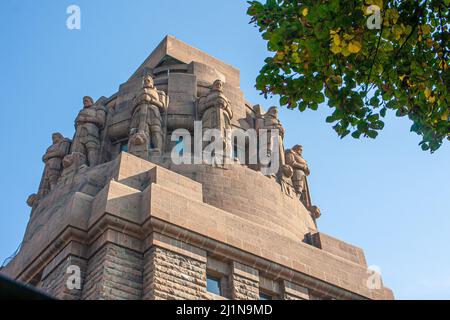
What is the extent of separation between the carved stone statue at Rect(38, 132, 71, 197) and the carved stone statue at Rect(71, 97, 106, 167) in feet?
2.08

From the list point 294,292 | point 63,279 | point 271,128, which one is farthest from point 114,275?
point 271,128

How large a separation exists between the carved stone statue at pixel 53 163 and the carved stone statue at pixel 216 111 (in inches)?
194

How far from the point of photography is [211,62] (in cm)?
2988

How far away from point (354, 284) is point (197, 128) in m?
7.28

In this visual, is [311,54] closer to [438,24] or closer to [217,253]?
[438,24]

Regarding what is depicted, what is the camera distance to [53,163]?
2525 cm

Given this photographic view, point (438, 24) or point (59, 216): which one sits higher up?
point (59, 216)

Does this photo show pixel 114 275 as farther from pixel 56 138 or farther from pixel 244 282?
pixel 56 138

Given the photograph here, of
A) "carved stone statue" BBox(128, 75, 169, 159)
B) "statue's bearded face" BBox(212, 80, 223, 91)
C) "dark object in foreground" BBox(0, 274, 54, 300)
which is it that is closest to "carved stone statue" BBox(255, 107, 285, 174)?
"statue's bearded face" BBox(212, 80, 223, 91)

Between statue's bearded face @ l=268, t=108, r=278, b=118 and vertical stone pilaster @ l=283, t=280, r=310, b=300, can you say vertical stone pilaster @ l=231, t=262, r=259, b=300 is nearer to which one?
vertical stone pilaster @ l=283, t=280, r=310, b=300

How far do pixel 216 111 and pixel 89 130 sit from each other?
4.47m

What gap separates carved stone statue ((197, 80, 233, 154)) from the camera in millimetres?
24016

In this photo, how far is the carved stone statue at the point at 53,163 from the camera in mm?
24984
